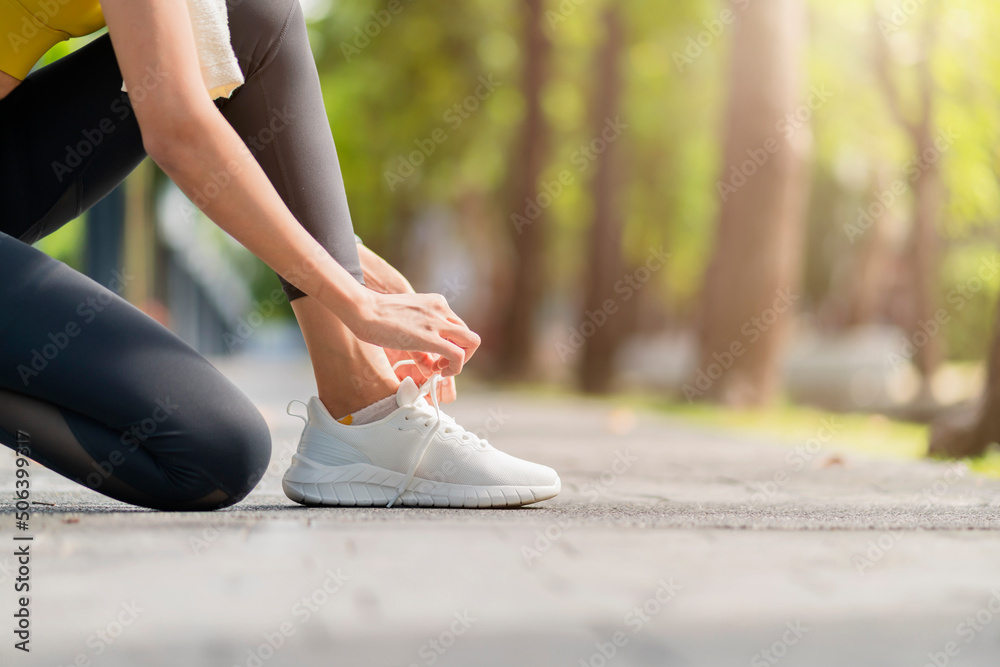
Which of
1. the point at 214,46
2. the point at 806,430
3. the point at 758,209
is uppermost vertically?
the point at 214,46

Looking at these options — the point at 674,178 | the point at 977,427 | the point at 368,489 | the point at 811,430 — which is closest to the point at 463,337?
the point at 368,489

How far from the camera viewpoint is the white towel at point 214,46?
75.5 inches

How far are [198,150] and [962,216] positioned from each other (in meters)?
16.1

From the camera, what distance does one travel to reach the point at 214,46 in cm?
195

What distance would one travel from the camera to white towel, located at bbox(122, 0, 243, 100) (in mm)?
1919

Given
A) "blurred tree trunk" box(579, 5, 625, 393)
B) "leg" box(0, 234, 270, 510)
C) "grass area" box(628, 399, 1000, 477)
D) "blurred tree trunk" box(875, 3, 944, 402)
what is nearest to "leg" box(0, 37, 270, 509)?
"leg" box(0, 234, 270, 510)

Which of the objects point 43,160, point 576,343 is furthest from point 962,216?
point 43,160

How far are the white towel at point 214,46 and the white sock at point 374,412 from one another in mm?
722

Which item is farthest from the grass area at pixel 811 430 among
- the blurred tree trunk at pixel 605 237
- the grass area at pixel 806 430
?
the blurred tree trunk at pixel 605 237

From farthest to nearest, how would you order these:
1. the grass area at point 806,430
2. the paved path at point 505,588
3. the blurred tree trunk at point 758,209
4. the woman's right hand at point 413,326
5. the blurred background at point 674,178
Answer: the blurred background at point 674,178, the blurred tree trunk at point 758,209, the grass area at point 806,430, the woman's right hand at point 413,326, the paved path at point 505,588

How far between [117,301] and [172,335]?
0.13 metres

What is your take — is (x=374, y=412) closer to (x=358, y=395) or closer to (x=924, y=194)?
(x=358, y=395)

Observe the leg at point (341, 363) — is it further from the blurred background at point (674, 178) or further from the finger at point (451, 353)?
the blurred background at point (674, 178)

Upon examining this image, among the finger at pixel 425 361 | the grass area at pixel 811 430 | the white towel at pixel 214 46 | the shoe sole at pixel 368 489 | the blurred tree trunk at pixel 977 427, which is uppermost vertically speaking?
the white towel at pixel 214 46
